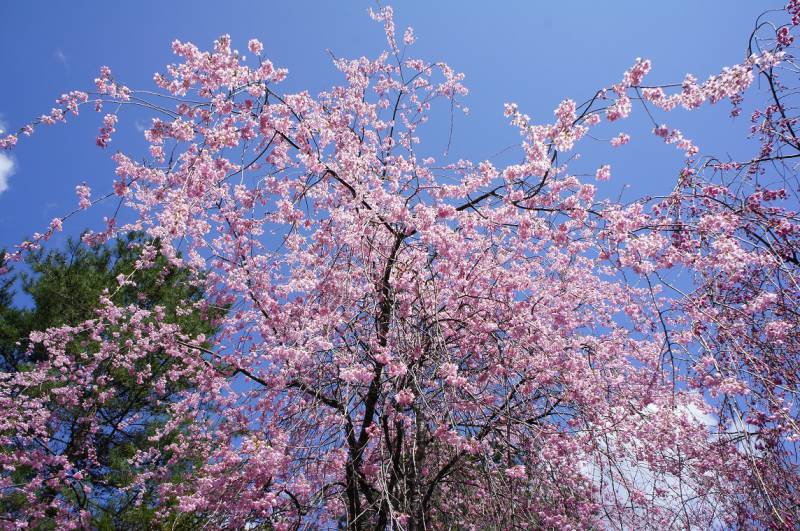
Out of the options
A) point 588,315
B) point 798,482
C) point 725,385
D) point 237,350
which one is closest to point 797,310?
point 798,482

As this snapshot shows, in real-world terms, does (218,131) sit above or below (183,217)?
above

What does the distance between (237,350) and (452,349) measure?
221 cm

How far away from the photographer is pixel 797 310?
4.37 metres

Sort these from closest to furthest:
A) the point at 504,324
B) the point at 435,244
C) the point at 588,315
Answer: the point at 435,244 < the point at 504,324 < the point at 588,315

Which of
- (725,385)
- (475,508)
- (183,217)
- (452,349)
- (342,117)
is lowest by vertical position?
(475,508)

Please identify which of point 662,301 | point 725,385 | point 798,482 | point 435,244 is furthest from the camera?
point 662,301

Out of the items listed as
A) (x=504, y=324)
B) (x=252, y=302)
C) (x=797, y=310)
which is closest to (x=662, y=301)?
(x=797, y=310)

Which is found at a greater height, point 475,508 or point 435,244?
point 435,244

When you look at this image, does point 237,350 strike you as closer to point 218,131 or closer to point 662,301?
point 218,131

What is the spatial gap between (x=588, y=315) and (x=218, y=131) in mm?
5007

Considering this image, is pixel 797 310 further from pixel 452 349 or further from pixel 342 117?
pixel 342 117

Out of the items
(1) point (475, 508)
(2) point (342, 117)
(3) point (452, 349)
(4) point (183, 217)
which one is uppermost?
(2) point (342, 117)

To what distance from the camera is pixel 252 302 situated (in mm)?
5148

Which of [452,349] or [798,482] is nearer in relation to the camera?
[798,482]
